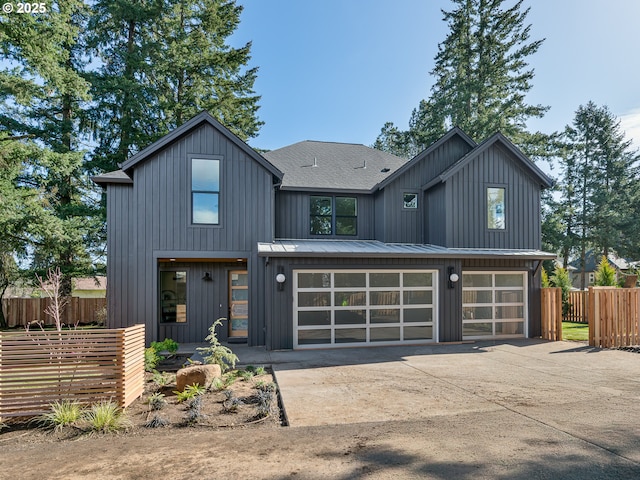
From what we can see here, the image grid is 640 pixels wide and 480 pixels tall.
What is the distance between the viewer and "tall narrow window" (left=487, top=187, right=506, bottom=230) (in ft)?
41.7

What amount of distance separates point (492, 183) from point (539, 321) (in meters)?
4.83

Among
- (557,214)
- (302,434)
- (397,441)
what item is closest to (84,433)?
(302,434)

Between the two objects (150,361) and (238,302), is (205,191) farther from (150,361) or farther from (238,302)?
(150,361)

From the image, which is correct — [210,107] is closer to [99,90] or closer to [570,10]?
[99,90]

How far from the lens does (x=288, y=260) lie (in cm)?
1018

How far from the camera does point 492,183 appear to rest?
1279 centimetres

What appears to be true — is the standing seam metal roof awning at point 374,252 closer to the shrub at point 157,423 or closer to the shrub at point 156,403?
the shrub at point 156,403

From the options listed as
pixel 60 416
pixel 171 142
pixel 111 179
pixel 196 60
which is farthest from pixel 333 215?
pixel 196 60

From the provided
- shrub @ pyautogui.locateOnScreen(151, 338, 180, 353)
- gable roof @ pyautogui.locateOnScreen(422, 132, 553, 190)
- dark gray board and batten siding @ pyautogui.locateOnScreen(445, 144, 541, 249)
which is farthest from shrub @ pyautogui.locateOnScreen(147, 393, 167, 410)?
gable roof @ pyautogui.locateOnScreen(422, 132, 553, 190)

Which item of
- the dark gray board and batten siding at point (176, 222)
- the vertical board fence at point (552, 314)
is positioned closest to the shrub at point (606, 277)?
the vertical board fence at point (552, 314)

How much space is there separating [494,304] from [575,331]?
4.29m

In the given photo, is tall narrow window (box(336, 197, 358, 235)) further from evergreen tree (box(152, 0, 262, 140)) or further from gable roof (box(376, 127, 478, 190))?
evergreen tree (box(152, 0, 262, 140))

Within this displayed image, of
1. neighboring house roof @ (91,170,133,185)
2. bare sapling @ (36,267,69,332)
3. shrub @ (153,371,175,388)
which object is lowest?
shrub @ (153,371,175,388)

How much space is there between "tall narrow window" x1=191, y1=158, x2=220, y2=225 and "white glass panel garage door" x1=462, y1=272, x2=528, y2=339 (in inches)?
319
